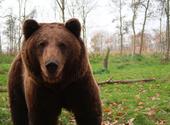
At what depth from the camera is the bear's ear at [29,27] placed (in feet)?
6.15

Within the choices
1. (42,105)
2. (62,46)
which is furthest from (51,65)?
(42,105)

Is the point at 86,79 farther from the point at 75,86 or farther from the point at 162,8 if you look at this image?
the point at 162,8

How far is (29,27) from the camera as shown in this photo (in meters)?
1.90

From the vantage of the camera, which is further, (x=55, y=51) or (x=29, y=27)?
(x=29, y=27)

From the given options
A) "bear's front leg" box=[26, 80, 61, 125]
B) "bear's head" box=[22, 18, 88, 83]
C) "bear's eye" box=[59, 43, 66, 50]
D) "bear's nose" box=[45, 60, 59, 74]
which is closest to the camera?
"bear's nose" box=[45, 60, 59, 74]

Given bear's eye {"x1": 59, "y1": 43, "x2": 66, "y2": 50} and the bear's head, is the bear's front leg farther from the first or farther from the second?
bear's eye {"x1": 59, "y1": 43, "x2": 66, "y2": 50}

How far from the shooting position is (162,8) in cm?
1692

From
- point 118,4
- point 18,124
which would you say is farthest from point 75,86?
point 118,4

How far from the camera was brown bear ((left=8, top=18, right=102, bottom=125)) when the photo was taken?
163 centimetres

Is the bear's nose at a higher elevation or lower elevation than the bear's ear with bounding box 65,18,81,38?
lower

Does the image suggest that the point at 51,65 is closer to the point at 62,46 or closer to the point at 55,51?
Answer: the point at 55,51

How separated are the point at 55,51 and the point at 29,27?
651mm

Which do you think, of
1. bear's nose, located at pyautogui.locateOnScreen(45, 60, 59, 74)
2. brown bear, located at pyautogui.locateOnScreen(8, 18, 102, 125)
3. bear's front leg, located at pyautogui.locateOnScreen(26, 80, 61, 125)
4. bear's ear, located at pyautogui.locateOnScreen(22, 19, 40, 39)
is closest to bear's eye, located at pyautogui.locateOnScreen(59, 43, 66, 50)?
brown bear, located at pyautogui.locateOnScreen(8, 18, 102, 125)

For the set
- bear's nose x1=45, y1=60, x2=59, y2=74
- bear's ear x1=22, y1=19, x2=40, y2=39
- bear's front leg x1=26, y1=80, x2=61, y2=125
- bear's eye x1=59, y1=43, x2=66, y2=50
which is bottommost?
bear's front leg x1=26, y1=80, x2=61, y2=125
